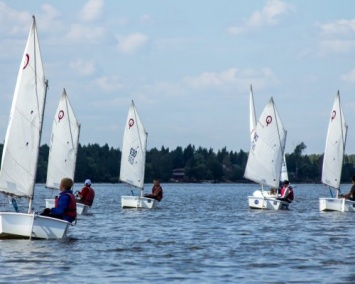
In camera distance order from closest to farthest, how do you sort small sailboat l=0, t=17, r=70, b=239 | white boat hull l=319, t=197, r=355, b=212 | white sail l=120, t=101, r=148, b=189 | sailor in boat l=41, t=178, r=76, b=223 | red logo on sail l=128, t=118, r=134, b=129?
sailor in boat l=41, t=178, r=76, b=223 < small sailboat l=0, t=17, r=70, b=239 < white boat hull l=319, t=197, r=355, b=212 < white sail l=120, t=101, r=148, b=189 < red logo on sail l=128, t=118, r=134, b=129

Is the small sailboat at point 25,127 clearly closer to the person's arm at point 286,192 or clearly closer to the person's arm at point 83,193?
the person's arm at point 83,193

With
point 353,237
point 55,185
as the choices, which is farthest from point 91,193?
point 353,237

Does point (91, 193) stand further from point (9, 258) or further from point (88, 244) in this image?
point (9, 258)

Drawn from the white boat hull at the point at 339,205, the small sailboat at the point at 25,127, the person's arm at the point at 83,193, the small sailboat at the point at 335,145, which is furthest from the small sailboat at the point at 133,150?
the small sailboat at the point at 25,127

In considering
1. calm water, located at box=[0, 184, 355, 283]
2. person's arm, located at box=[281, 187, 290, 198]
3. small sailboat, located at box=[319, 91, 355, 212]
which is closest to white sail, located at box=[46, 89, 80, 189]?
person's arm, located at box=[281, 187, 290, 198]

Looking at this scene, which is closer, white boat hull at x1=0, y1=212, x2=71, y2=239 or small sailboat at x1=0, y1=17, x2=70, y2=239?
white boat hull at x1=0, y1=212, x2=71, y2=239

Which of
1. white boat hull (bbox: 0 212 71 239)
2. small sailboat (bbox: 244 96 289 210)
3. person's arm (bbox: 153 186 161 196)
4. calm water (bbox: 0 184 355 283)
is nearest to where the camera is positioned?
calm water (bbox: 0 184 355 283)

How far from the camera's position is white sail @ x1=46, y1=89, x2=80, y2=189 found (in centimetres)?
5628

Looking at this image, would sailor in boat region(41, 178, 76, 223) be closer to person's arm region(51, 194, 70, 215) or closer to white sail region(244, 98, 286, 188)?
person's arm region(51, 194, 70, 215)

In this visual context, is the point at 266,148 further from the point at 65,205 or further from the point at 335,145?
the point at 65,205

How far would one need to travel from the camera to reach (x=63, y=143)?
186 ft

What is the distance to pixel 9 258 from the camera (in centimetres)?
2470

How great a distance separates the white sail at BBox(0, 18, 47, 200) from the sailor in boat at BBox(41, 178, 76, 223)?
1.33m

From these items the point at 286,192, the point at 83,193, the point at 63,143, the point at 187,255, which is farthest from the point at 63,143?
the point at 187,255
